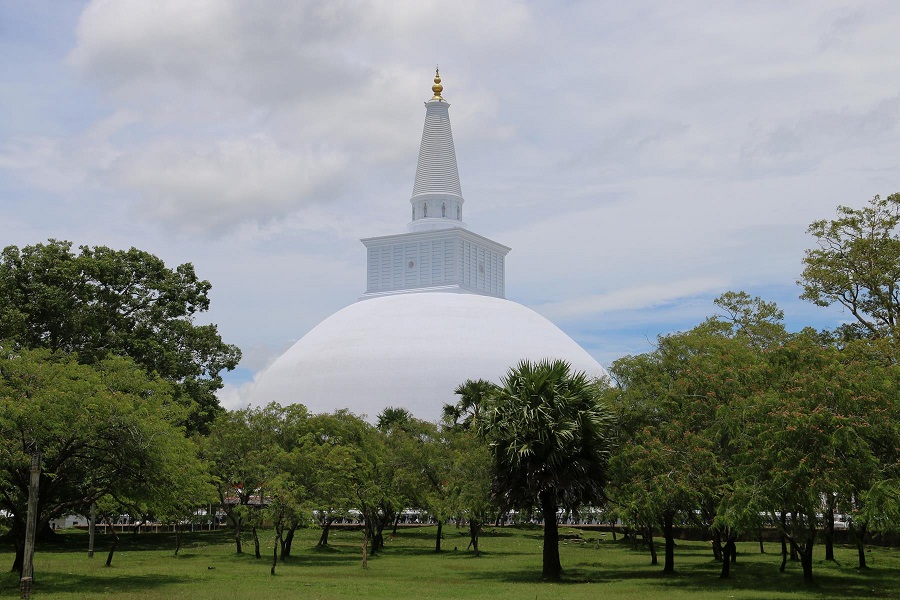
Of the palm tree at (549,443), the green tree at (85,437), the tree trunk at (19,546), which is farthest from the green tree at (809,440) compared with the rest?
the tree trunk at (19,546)

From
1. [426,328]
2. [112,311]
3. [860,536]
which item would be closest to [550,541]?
[860,536]

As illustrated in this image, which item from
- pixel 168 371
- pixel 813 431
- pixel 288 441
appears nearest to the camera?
pixel 813 431

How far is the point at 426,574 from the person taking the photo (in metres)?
29.8

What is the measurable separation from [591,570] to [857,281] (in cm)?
1511

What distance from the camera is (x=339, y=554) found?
1570 inches

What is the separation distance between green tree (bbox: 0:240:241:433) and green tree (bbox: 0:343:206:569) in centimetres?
1206

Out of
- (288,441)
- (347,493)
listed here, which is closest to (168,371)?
(288,441)

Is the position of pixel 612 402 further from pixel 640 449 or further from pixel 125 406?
pixel 125 406

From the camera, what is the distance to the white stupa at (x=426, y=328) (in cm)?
6544

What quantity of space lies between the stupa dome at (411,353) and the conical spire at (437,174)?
624 centimetres

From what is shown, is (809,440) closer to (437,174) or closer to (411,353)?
(411,353)

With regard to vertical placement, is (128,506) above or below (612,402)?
below

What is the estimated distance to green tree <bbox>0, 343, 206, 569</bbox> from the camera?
76.8 ft

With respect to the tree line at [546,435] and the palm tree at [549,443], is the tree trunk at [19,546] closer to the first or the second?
the tree line at [546,435]
